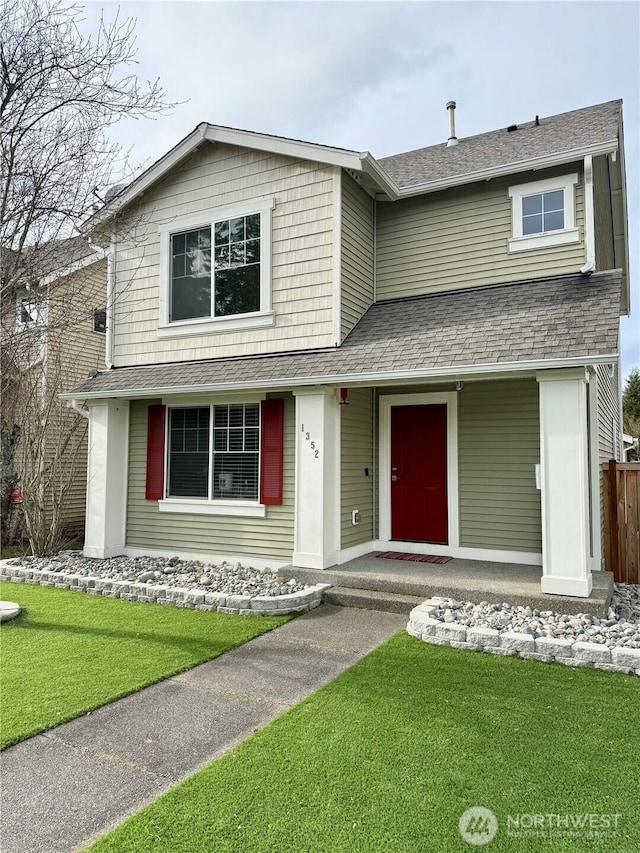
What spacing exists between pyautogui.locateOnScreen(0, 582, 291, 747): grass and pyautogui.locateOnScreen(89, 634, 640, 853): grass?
134 centimetres

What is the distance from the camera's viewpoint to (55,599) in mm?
6770

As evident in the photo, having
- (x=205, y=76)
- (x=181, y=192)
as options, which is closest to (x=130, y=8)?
(x=205, y=76)

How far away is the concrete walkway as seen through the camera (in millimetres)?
2621

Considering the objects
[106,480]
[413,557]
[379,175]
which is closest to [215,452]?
[106,480]

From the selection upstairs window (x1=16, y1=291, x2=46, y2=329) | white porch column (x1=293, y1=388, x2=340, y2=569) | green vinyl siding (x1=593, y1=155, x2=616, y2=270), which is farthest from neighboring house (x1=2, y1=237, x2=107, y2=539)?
green vinyl siding (x1=593, y1=155, x2=616, y2=270)

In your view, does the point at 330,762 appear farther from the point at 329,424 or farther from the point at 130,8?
the point at 130,8

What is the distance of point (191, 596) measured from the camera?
6344 millimetres

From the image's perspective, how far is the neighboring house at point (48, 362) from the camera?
20.2 ft

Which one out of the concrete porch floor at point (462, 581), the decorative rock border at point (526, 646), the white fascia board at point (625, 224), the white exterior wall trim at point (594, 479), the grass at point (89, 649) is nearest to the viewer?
the grass at point (89, 649)

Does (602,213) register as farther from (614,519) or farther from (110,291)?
(110,291)

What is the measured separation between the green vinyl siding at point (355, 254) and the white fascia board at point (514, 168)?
650mm

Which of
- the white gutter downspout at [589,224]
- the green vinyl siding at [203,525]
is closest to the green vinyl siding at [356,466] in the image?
the green vinyl siding at [203,525]

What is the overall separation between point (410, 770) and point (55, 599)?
539 cm
